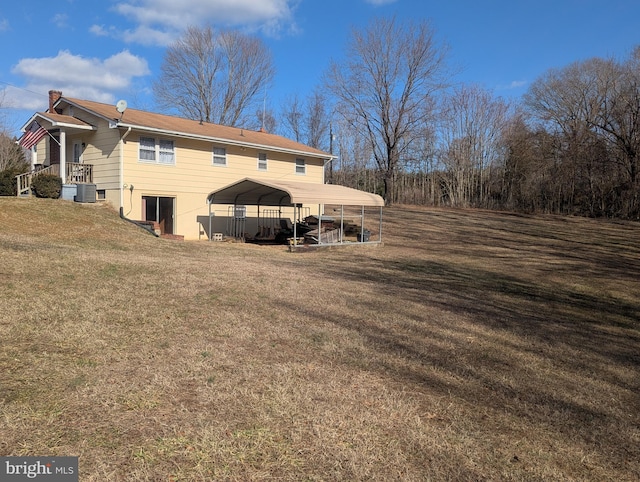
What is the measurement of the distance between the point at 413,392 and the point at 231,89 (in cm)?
3749

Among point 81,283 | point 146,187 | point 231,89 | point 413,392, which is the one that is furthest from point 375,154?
point 413,392

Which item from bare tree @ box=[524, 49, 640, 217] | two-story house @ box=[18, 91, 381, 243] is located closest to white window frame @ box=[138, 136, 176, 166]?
two-story house @ box=[18, 91, 381, 243]

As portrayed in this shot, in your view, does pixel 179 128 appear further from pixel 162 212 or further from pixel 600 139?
pixel 600 139

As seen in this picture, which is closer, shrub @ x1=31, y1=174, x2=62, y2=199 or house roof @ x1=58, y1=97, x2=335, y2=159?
shrub @ x1=31, y1=174, x2=62, y2=199

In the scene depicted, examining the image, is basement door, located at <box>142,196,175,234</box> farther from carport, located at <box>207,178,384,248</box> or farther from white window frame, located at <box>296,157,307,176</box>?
white window frame, located at <box>296,157,307,176</box>

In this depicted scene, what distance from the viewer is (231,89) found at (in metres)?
37.6

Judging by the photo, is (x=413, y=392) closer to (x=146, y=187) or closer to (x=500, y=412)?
(x=500, y=412)

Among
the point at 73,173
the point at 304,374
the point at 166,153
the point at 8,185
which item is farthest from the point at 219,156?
the point at 304,374

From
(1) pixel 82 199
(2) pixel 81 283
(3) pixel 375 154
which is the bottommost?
(2) pixel 81 283

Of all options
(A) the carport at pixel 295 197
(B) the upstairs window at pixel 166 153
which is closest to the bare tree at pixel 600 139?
(A) the carport at pixel 295 197

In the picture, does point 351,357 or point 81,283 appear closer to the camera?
point 351,357

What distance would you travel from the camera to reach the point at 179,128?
57.3 feet

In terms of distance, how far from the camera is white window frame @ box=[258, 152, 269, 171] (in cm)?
2030

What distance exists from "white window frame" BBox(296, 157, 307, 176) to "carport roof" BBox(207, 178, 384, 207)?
6.02 ft
